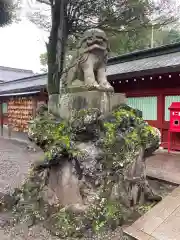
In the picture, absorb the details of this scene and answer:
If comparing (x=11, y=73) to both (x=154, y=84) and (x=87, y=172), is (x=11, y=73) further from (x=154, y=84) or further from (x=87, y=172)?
(x=87, y=172)

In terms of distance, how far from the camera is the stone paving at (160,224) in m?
2.29

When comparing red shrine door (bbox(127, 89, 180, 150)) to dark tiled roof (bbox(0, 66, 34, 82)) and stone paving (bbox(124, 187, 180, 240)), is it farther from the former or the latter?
dark tiled roof (bbox(0, 66, 34, 82))

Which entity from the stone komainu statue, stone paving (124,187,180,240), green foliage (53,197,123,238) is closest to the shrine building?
the stone komainu statue

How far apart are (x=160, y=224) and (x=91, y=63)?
2.41m

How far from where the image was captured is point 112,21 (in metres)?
6.36

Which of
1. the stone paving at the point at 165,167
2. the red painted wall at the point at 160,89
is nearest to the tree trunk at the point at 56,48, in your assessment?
the red painted wall at the point at 160,89

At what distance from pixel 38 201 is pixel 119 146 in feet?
4.59

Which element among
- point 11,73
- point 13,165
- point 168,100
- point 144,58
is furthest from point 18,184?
point 11,73

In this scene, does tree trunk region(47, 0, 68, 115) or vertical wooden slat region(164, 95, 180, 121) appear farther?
vertical wooden slat region(164, 95, 180, 121)

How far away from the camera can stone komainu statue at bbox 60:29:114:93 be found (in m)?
3.39

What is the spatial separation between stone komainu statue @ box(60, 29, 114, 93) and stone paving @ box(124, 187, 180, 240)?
70.5 inches

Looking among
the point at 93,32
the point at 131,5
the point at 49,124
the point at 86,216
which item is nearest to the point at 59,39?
the point at 131,5

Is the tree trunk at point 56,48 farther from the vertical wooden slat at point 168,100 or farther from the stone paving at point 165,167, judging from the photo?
the vertical wooden slat at point 168,100

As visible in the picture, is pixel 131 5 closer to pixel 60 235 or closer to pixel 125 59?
pixel 125 59
